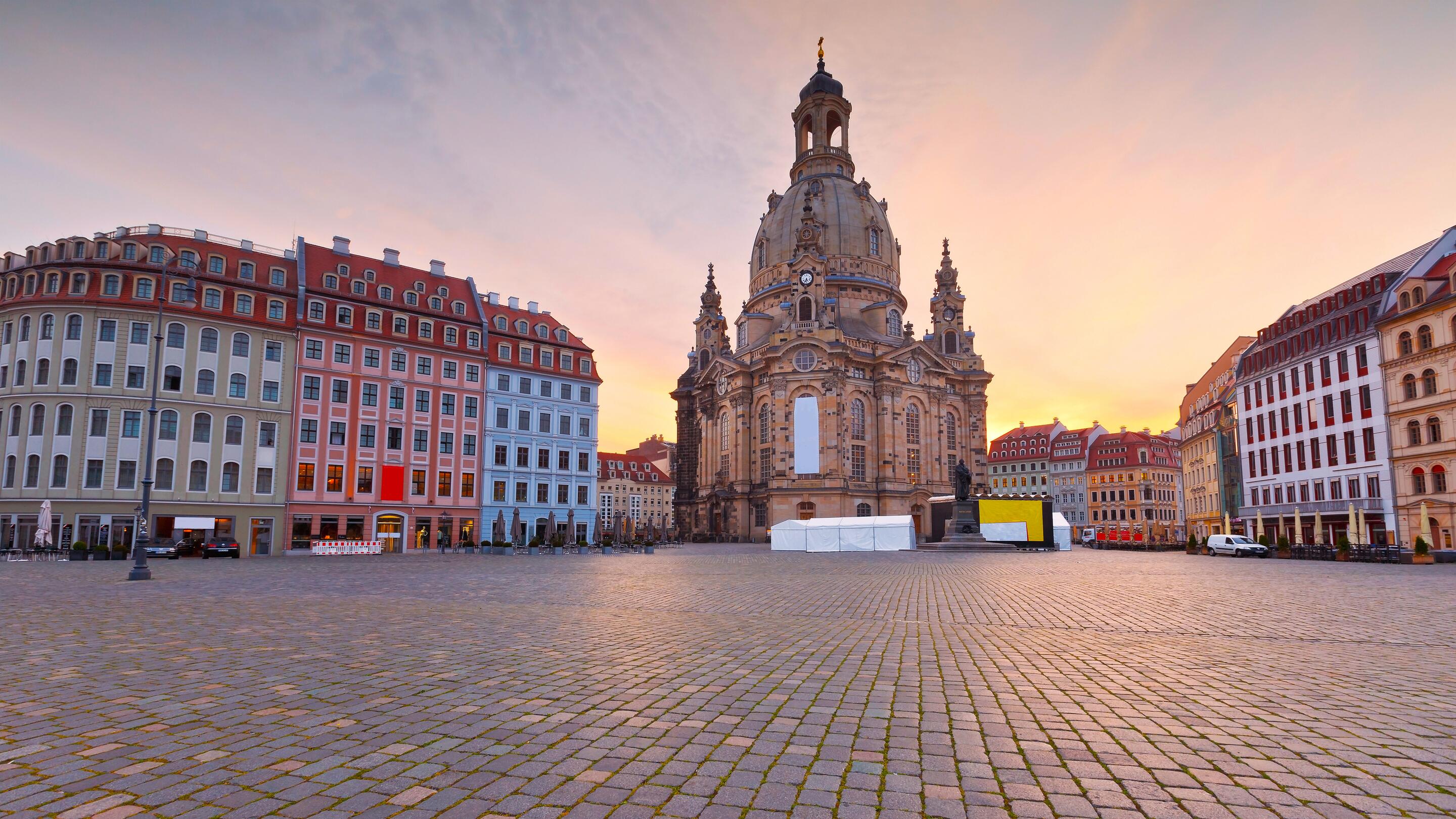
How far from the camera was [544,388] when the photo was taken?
61.2 meters

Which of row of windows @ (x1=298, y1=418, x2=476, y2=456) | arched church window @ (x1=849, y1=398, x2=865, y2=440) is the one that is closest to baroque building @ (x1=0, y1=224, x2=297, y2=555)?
row of windows @ (x1=298, y1=418, x2=476, y2=456)

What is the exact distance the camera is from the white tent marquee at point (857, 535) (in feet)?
163

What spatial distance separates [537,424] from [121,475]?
25297 millimetres

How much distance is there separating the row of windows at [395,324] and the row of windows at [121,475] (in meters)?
10.7

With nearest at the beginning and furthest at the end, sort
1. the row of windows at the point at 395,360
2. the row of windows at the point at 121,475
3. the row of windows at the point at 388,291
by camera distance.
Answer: the row of windows at the point at 121,475 → the row of windows at the point at 395,360 → the row of windows at the point at 388,291

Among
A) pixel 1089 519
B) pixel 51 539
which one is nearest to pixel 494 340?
pixel 51 539

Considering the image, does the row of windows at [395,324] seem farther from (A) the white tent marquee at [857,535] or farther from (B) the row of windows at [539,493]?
(A) the white tent marquee at [857,535]

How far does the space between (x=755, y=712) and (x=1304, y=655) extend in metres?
7.03

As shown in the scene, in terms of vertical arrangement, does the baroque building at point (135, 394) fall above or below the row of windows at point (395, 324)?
below

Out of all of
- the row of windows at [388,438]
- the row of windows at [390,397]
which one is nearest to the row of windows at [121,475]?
the row of windows at [388,438]

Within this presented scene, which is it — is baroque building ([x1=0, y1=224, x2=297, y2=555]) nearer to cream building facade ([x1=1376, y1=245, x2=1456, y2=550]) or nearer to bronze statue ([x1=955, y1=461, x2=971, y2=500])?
bronze statue ([x1=955, y1=461, x2=971, y2=500])

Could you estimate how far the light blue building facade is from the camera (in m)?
57.9

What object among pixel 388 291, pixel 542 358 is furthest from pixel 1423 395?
pixel 388 291

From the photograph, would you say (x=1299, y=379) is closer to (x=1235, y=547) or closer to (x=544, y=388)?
(x=1235, y=547)
